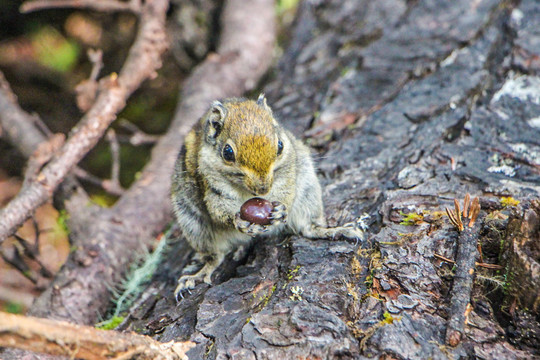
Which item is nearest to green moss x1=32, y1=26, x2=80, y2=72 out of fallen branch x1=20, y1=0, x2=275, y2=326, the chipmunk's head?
fallen branch x1=20, y1=0, x2=275, y2=326

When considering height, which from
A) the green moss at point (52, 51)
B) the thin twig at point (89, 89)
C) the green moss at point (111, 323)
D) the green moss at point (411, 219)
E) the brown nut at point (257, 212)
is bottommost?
the green moss at point (111, 323)

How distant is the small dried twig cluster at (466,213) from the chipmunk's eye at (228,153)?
1.24 metres

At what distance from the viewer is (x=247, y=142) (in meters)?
2.85

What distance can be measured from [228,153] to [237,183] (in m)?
0.20

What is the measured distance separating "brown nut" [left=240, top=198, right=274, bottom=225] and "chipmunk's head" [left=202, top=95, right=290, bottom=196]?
8cm

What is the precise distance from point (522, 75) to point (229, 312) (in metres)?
2.78

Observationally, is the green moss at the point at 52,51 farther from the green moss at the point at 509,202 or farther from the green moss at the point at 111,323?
the green moss at the point at 509,202

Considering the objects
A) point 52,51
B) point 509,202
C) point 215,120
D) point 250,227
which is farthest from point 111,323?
point 52,51

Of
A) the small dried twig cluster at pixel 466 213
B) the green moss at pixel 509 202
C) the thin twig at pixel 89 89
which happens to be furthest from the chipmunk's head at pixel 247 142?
the thin twig at pixel 89 89

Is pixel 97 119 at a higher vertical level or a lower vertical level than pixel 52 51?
lower

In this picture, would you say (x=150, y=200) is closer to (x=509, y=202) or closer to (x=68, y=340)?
(x=68, y=340)

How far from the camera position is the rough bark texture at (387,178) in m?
2.18

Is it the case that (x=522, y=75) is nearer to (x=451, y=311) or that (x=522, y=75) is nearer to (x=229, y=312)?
(x=451, y=311)

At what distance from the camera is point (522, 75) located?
3678 millimetres
